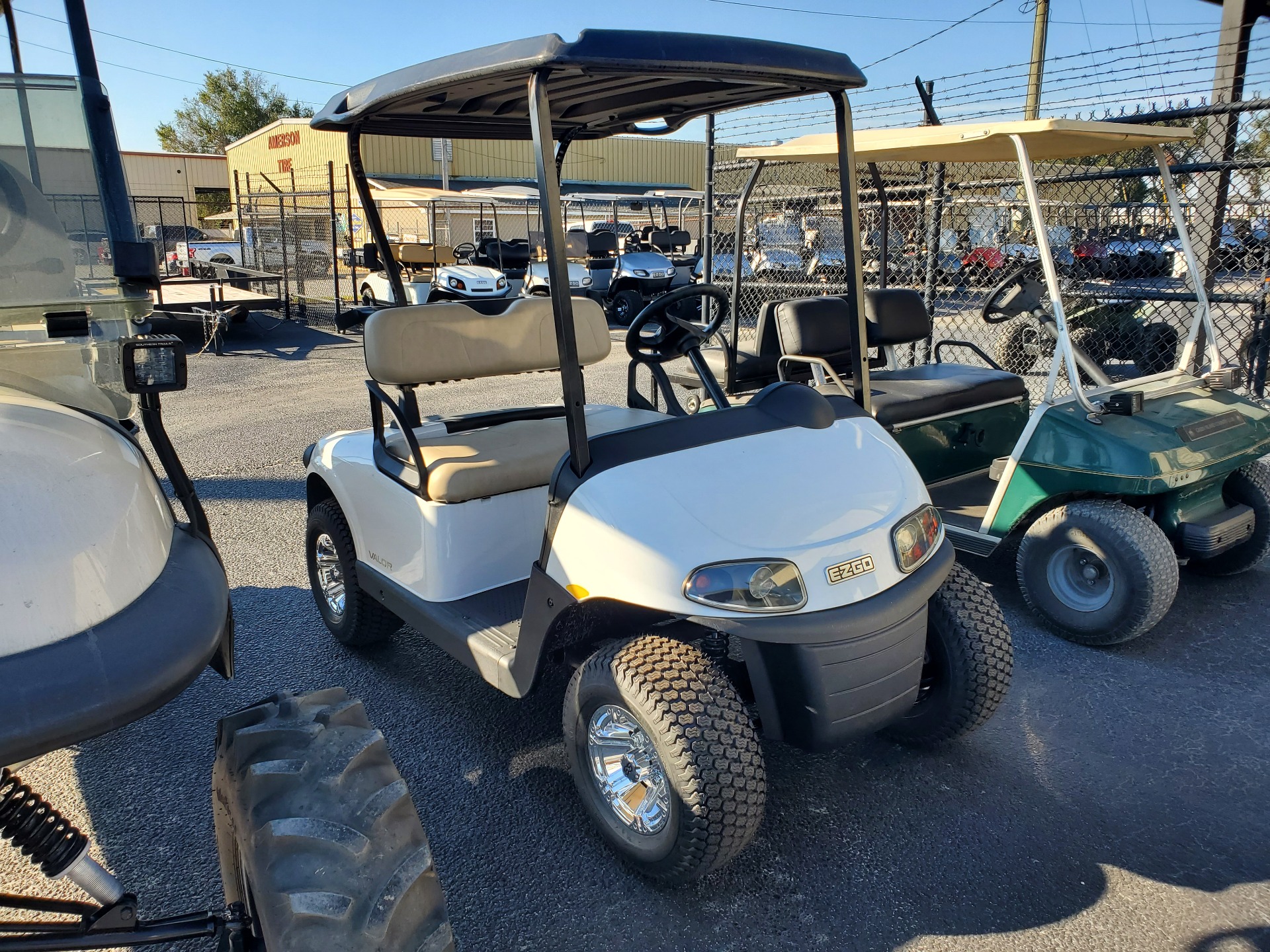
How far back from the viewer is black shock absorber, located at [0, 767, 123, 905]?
4.61ft

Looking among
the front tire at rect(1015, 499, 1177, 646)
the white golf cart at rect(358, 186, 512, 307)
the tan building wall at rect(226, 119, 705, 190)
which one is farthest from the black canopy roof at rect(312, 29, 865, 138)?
the tan building wall at rect(226, 119, 705, 190)

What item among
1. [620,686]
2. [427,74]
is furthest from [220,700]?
[427,74]

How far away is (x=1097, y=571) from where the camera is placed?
3709 millimetres

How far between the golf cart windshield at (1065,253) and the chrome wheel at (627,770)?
2.60 metres

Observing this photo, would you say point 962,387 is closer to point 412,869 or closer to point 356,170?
point 356,170

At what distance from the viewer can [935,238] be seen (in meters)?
6.64

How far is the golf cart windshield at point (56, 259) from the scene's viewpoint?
74.2 inches

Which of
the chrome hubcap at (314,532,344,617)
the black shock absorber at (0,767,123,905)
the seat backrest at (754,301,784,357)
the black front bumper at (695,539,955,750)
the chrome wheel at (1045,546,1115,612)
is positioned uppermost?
the seat backrest at (754,301,784,357)

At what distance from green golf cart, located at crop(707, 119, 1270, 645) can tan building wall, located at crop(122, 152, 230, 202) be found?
44.3 metres

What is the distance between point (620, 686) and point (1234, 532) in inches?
122

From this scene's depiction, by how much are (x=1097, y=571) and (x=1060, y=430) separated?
60 cm

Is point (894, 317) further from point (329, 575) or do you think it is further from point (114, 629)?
point (114, 629)

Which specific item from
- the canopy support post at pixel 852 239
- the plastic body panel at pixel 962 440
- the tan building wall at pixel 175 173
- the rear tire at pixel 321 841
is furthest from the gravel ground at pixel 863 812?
the tan building wall at pixel 175 173

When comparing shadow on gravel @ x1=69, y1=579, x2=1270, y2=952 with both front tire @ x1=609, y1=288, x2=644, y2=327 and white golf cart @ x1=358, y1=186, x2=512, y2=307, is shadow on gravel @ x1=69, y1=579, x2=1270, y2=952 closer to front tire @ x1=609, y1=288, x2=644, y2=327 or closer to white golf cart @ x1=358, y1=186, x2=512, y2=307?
white golf cart @ x1=358, y1=186, x2=512, y2=307
